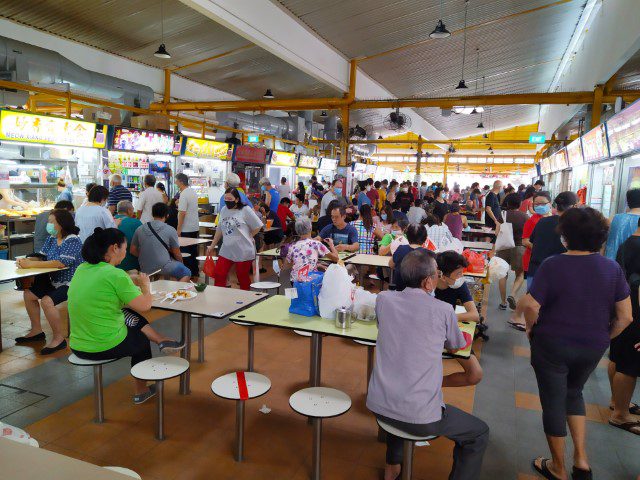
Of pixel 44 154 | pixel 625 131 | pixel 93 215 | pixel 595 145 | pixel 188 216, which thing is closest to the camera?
pixel 93 215

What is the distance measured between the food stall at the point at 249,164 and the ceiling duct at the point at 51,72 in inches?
137

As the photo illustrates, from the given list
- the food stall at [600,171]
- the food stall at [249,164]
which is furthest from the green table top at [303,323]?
the food stall at [249,164]

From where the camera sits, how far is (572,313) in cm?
256

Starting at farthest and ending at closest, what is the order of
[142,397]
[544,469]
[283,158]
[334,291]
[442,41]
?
[283,158]
[442,41]
[142,397]
[334,291]
[544,469]

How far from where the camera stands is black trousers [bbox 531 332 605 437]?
2617 millimetres

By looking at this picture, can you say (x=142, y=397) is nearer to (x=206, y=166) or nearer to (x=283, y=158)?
(x=206, y=166)

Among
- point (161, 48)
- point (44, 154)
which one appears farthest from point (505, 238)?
point (44, 154)

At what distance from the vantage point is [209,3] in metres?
5.66

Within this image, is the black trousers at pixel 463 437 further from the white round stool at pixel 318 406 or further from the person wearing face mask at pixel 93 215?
the person wearing face mask at pixel 93 215

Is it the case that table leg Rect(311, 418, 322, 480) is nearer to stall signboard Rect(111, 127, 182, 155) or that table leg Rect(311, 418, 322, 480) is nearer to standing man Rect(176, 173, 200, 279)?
standing man Rect(176, 173, 200, 279)

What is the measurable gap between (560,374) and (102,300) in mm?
2848

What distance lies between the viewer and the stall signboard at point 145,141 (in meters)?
8.55

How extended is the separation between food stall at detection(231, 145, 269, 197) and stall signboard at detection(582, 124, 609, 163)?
7.22 meters

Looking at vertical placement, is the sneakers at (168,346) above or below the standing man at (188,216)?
below
